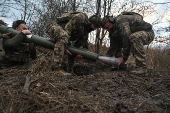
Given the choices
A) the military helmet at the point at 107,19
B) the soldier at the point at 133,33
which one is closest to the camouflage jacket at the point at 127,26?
the soldier at the point at 133,33

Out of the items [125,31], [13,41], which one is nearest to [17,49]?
[13,41]

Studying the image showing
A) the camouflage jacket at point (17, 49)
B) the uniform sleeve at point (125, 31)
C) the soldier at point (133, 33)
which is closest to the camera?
the camouflage jacket at point (17, 49)

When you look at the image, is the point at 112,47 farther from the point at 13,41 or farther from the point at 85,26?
the point at 13,41

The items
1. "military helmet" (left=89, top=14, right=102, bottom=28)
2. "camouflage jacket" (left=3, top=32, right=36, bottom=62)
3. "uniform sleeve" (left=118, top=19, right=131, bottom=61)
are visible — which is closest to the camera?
"camouflage jacket" (left=3, top=32, right=36, bottom=62)

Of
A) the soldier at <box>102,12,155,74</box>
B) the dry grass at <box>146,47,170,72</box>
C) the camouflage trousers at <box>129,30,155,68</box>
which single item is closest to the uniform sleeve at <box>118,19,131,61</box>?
the soldier at <box>102,12,155,74</box>

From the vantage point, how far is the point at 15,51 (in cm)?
305

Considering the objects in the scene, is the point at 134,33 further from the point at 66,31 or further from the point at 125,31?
the point at 66,31

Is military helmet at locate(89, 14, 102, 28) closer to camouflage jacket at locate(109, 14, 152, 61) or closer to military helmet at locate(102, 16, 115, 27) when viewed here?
military helmet at locate(102, 16, 115, 27)

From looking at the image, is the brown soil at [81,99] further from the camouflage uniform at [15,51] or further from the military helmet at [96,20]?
the military helmet at [96,20]

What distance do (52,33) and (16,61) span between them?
3.95 ft

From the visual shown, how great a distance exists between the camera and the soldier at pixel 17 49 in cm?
277

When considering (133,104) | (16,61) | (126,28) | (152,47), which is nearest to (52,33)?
(16,61)

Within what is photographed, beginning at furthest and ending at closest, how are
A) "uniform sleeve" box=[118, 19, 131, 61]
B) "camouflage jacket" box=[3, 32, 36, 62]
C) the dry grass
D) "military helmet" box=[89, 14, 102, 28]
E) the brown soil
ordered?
the dry grass
"military helmet" box=[89, 14, 102, 28]
"uniform sleeve" box=[118, 19, 131, 61]
"camouflage jacket" box=[3, 32, 36, 62]
the brown soil

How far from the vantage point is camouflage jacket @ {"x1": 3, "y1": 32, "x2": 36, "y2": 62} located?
2748 mm
